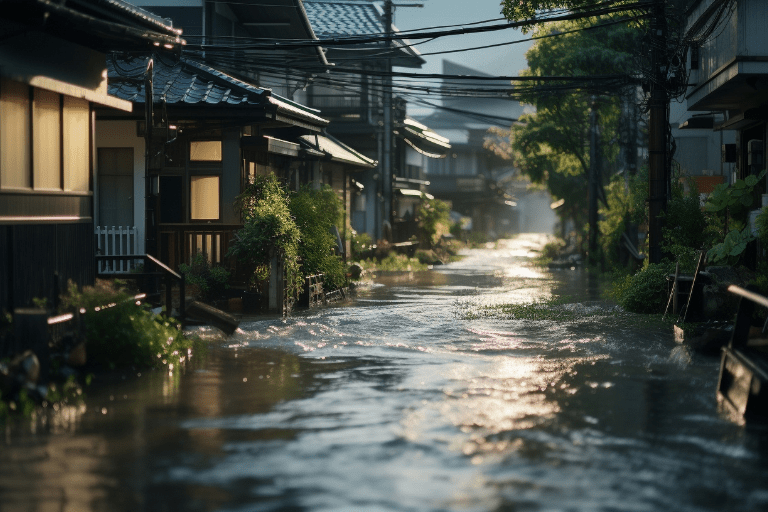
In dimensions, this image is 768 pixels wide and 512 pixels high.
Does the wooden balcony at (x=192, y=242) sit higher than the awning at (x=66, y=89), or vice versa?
the awning at (x=66, y=89)

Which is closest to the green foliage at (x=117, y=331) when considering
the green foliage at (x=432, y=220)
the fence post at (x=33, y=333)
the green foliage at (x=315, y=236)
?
the fence post at (x=33, y=333)

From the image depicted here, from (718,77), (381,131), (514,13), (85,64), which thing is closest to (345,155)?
(381,131)

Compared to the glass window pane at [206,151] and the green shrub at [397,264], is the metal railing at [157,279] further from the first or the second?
the green shrub at [397,264]

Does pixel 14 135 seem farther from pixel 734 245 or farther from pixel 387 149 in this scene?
pixel 387 149

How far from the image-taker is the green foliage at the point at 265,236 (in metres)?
19.8

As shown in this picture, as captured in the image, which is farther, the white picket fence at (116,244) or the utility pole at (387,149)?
the utility pole at (387,149)

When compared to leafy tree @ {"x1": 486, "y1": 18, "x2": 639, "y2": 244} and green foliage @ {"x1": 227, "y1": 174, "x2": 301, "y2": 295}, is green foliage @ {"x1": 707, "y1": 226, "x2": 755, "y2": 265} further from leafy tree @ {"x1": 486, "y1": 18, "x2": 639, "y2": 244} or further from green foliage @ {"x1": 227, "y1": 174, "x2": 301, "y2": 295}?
leafy tree @ {"x1": 486, "y1": 18, "x2": 639, "y2": 244}

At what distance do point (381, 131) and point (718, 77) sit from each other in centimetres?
2646

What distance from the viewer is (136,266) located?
2009 centimetres

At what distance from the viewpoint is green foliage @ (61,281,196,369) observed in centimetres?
1227

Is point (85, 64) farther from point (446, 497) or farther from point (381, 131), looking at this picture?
point (381, 131)

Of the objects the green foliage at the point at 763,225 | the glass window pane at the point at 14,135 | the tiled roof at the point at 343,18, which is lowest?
the green foliage at the point at 763,225

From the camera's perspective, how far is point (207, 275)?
66.5 feet

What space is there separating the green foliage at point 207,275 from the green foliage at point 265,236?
0.52 meters
